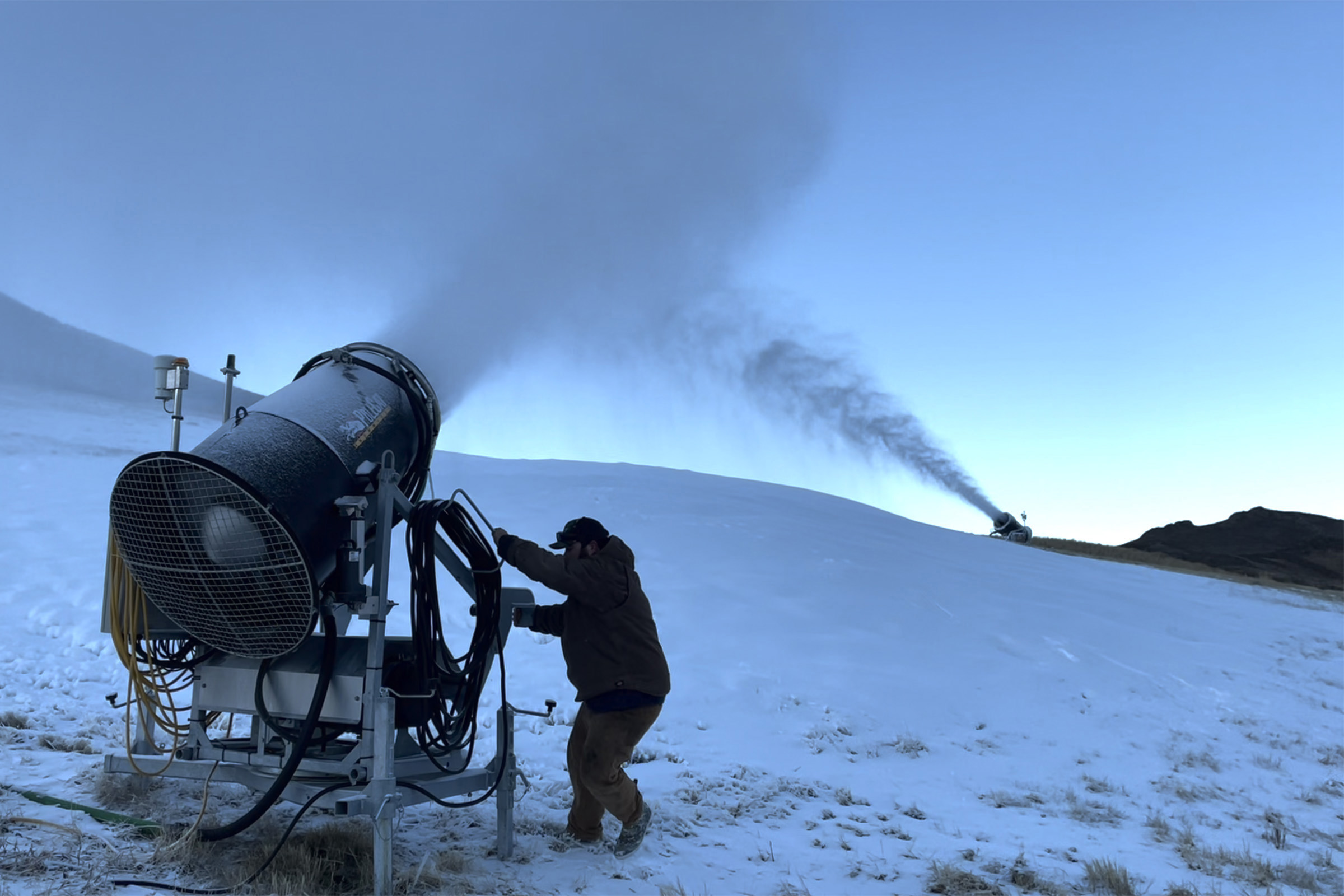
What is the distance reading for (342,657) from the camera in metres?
4.28

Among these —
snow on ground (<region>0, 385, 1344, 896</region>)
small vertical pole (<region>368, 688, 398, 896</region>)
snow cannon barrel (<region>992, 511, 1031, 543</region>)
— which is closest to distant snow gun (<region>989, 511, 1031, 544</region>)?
snow cannon barrel (<region>992, 511, 1031, 543</region>)

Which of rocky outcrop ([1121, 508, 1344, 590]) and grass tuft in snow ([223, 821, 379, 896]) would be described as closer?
grass tuft in snow ([223, 821, 379, 896])

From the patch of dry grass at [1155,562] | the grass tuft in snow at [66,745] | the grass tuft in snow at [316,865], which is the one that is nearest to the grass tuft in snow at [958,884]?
the grass tuft in snow at [316,865]

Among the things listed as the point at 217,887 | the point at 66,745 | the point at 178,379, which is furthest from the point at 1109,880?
the point at 66,745

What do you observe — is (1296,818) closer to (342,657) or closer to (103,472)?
(342,657)

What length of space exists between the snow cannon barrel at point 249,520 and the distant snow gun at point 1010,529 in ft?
77.9

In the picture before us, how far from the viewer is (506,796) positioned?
15.3ft

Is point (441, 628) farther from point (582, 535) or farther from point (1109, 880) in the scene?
point (1109, 880)

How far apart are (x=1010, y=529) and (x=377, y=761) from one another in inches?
976

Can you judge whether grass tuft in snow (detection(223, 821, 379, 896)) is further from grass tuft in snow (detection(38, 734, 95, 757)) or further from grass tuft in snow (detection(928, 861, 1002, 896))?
grass tuft in snow (detection(928, 861, 1002, 896))

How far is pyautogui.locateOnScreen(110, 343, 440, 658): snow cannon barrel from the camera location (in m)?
3.80

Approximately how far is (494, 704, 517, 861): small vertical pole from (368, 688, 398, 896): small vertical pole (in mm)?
755

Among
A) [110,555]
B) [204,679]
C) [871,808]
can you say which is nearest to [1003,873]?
[871,808]

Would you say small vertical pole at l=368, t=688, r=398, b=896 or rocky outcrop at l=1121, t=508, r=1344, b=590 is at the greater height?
rocky outcrop at l=1121, t=508, r=1344, b=590
